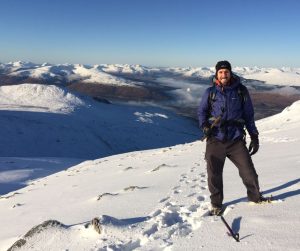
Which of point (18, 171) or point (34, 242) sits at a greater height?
point (34, 242)

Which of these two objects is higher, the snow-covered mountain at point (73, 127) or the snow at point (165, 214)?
the snow at point (165, 214)

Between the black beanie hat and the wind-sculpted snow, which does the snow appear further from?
the wind-sculpted snow

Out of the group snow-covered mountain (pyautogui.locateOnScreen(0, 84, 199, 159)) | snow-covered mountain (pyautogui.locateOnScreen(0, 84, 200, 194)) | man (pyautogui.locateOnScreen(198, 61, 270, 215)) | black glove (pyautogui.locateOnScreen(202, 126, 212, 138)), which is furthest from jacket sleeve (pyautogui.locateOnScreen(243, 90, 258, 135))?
snow-covered mountain (pyautogui.locateOnScreen(0, 84, 199, 159))

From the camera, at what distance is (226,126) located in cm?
620

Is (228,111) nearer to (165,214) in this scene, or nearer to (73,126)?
(165,214)

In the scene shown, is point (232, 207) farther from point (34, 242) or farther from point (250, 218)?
point (34, 242)

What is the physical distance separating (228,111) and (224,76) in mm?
562

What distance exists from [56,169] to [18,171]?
11.0 feet

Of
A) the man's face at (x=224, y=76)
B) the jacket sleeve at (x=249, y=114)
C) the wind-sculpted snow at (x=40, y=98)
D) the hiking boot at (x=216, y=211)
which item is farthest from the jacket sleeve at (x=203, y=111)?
the wind-sculpted snow at (x=40, y=98)

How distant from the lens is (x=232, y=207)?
6430 mm

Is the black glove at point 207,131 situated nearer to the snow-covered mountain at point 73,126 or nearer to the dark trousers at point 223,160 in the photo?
the dark trousers at point 223,160

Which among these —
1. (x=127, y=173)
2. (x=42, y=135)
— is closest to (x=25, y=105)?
(x=42, y=135)

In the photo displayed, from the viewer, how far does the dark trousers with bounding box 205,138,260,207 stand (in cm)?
630

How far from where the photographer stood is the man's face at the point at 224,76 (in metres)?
5.95
